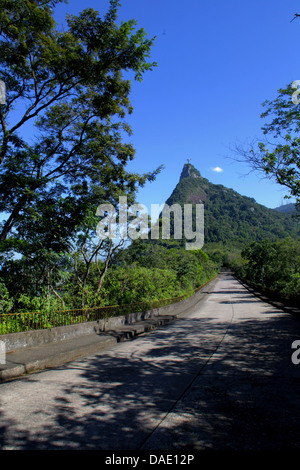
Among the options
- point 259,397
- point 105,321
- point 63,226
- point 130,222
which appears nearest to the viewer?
point 259,397

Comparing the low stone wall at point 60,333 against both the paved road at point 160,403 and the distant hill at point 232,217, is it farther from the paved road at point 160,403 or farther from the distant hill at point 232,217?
the distant hill at point 232,217

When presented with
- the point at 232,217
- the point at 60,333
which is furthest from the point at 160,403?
the point at 232,217

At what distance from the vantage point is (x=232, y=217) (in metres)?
156

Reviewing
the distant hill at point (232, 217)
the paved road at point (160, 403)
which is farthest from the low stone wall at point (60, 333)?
the distant hill at point (232, 217)

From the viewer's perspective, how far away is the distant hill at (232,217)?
13138 cm

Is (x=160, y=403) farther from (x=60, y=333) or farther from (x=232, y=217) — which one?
(x=232, y=217)

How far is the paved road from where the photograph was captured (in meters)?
2.79

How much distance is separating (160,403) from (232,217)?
6297 inches

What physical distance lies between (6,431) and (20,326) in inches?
163

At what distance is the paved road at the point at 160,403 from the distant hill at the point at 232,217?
114m

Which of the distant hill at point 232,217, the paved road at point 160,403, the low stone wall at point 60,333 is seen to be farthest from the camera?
the distant hill at point 232,217

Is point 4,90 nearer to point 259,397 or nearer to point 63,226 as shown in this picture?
point 63,226

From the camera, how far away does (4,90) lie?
8.80 metres
